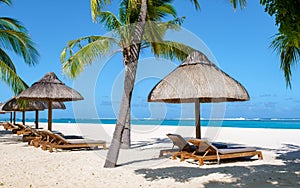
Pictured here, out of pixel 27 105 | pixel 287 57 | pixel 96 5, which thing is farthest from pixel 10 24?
pixel 287 57

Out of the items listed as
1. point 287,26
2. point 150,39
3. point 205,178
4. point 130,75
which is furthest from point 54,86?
point 287,26

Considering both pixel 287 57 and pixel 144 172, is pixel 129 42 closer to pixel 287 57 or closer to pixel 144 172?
pixel 144 172

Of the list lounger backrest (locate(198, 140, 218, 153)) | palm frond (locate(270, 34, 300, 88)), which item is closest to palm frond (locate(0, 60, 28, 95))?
lounger backrest (locate(198, 140, 218, 153))

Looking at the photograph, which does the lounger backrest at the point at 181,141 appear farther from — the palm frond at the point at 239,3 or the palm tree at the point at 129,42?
the palm frond at the point at 239,3

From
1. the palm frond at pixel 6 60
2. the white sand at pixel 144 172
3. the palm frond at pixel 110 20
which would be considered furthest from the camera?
the palm frond at pixel 6 60

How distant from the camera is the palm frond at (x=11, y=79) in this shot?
34.5 feet

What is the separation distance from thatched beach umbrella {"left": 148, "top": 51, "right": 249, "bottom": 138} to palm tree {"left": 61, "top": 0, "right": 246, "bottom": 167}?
1.06m

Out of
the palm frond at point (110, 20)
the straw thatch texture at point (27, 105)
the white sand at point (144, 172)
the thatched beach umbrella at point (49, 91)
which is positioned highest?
the palm frond at point (110, 20)

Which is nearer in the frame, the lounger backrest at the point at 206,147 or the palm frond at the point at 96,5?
the palm frond at the point at 96,5

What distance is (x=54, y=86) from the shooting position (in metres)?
11.4

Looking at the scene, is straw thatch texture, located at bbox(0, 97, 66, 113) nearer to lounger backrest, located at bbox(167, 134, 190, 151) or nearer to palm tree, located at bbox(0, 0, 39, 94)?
palm tree, located at bbox(0, 0, 39, 94)

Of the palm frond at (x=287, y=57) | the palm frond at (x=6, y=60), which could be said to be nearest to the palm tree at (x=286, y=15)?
the palm frond at (x=287, y=57)

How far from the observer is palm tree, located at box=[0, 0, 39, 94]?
34.8ft

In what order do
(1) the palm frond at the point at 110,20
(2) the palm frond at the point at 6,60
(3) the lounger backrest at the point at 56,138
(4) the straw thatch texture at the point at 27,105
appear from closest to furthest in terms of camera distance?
(3) the lounger backrest at the point at 56,138 → (1) the palm frond at the point at 110,20 → (2) the palm frond at the point at 6,60 → (4) the straw thatch texture at the point at 27,105
